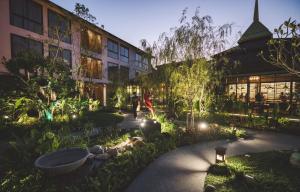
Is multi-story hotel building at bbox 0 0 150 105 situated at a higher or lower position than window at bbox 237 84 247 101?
higher

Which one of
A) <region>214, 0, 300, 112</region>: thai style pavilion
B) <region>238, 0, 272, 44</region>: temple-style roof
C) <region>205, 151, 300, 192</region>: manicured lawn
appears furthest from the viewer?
<region>238, 0, 272, 44</region>: temple-style roof

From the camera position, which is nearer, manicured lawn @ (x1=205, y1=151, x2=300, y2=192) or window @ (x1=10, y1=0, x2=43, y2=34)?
manicured lawn @ (x1=205, y1=151, x2=300, y2=192)

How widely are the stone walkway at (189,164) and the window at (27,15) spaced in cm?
1459

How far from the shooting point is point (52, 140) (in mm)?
5648

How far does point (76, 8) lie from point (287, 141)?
15032 mm

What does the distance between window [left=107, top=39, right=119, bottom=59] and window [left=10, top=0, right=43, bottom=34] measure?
9476 mm

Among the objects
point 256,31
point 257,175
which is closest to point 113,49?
point 256,31

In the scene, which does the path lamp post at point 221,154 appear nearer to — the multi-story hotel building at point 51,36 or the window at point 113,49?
the multi-story hotel building at point 51,36

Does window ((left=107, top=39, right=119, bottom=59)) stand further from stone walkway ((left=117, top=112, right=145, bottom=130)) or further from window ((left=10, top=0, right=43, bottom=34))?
stone walkway ((left=117, top=112, right=145, bottom=130))

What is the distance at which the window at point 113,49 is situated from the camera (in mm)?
24263

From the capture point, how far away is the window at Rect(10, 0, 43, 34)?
44.1ft

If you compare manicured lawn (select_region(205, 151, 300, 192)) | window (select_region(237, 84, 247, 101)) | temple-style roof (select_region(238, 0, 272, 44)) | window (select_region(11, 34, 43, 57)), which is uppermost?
temple-style roof (select_region(238, 0, 272, 44))

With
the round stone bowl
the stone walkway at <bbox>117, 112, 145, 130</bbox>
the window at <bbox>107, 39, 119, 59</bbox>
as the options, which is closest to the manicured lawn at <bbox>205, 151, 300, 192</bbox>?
the round stone bowl

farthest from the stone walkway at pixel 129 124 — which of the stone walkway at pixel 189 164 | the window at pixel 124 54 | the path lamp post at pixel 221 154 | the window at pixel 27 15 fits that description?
the window at pixel 124 54
